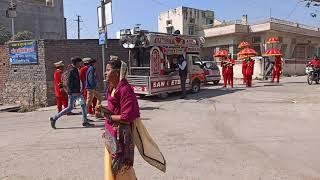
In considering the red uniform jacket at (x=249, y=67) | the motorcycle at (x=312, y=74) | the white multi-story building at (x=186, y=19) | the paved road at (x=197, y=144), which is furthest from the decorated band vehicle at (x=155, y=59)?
the white multi-story building at (x=186, y=19)

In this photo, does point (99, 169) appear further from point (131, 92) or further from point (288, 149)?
point (288, 149)

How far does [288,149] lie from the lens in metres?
6.97

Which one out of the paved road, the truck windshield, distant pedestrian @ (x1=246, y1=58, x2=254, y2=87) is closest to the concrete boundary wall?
the truck windshield

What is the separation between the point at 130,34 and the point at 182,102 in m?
3.54

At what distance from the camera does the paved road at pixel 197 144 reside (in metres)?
5.77

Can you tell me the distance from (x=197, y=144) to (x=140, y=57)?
853 centimetres

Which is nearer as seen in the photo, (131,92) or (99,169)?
(131,92)

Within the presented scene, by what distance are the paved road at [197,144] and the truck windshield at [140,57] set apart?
121 inches

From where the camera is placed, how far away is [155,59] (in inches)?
591

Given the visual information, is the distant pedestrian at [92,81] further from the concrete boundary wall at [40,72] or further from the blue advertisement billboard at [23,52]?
the blue advertisement billboard at [23,52]

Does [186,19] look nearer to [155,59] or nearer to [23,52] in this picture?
[23,52]

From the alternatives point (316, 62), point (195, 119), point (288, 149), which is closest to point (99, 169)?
point (288, 149)

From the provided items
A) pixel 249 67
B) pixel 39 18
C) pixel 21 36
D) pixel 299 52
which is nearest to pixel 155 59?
pixel 249 67

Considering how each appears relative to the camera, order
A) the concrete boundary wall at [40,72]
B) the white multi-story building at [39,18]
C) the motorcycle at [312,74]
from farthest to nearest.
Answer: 1. the white multi-story building at [39,18]
2. the motorcycle at [312,74]
3. the concrete boundary wall at [40,72]
